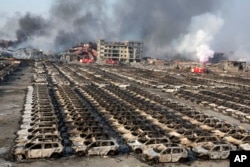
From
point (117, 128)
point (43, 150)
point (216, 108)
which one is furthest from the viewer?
point (216, 108)

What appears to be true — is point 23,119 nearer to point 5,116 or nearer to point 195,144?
point 5,116

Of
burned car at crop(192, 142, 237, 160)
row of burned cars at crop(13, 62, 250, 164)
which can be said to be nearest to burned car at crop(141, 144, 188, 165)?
row of burned cars at crop(13, 62, 250, 164)

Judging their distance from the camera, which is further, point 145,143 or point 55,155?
point 145,143

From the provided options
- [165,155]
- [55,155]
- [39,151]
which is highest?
[39,151]

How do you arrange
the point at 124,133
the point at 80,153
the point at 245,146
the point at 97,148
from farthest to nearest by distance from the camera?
the point at 124,133, the point at 245,146, the point at 97,148, the point at 80,153

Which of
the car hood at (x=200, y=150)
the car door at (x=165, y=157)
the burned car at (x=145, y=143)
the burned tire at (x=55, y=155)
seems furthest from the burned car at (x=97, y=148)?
the car hood at (x=200, y=150)

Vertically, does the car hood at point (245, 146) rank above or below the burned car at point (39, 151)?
below

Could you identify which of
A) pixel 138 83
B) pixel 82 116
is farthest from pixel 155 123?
pixel 138 83

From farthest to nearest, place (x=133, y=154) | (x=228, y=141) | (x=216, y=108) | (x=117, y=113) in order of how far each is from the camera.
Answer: (x=216, y=108)
(x=117, y=113)
(x=228, y=141)
(x=133, y=154)

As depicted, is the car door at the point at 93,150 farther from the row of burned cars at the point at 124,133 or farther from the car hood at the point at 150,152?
the car hood at the point at 150,152

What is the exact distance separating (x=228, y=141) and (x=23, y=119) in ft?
76.1

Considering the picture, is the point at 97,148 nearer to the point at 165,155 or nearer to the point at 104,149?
the point at 104,149

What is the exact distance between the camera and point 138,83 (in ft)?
316

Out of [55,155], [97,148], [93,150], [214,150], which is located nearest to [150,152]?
[97,148]
